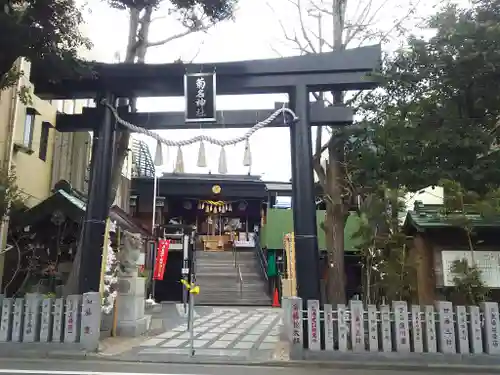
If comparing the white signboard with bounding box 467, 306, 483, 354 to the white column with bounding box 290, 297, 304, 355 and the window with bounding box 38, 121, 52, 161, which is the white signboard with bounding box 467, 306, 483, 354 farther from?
the window with bounding box 38, 121, 52, 161

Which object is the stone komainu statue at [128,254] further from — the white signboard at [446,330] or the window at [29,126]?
the white signboard at [446,330]

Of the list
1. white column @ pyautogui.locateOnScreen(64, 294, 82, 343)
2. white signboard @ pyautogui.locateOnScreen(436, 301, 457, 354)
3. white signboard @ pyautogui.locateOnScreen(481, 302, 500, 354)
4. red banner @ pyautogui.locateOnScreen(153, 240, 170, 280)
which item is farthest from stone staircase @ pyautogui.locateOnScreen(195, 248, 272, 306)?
white signboard @ pyautogui.locateOnScreen(481, 302, 500, 354)

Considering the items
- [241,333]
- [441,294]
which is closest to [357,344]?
[441,294]

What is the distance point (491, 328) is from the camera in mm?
9602

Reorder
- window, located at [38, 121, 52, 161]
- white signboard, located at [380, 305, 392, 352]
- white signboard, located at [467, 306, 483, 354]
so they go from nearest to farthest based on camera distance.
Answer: white signboard, located at [467, 306, 483, 354] < white signboard, located at [380, 305, 392, 352] < window, located at [38, 121, 52, 161]

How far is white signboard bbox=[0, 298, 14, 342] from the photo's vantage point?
10.2 m

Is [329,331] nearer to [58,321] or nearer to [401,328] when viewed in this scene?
[401,328]

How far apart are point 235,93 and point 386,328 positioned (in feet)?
22.2

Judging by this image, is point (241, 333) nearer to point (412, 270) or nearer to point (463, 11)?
point (412, 270)

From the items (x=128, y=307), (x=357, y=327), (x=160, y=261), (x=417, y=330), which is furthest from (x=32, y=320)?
(x=160, y=261)

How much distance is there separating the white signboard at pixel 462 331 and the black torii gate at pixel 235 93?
300cm

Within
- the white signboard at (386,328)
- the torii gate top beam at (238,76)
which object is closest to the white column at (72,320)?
the torii gate top beam at (238,76)

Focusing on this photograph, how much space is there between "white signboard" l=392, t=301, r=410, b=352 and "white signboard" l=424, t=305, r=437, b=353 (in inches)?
16.0

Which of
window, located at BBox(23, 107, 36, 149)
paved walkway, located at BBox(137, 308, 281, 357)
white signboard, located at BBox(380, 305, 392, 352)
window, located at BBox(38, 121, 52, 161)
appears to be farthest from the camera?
window, located at BBox(38, 121, 52, 161)
